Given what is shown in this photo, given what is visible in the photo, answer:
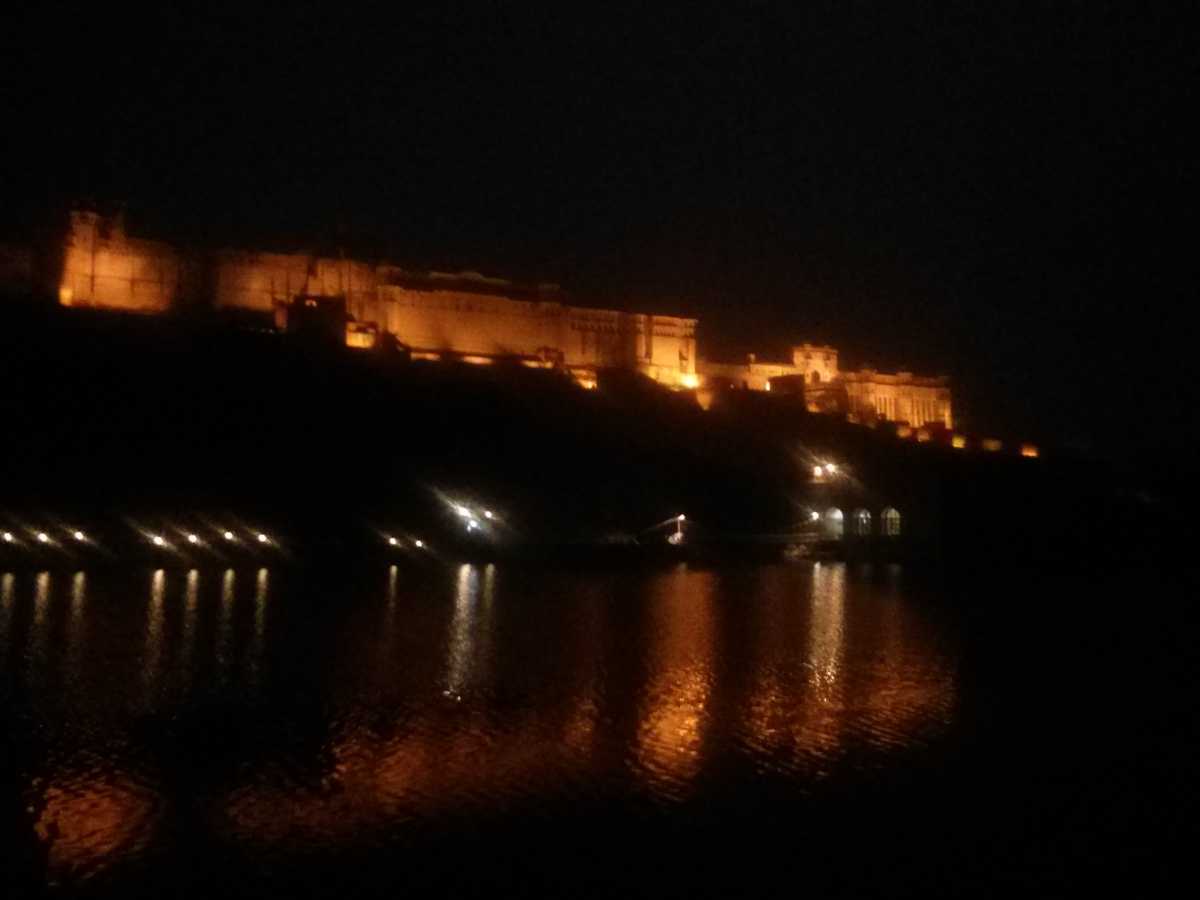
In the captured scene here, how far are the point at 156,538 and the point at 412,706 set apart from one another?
19864mm

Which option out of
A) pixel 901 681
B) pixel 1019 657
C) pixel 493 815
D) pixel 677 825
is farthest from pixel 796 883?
pixel 1019 657

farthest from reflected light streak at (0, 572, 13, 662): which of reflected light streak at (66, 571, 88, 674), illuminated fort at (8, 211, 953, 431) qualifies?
illuminated fort at (8, 211, 953, 431)

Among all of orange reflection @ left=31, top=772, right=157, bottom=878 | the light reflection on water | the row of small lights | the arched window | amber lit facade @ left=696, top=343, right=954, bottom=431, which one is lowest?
orange reflection @ left=31, top=772, right=157, bottom=878

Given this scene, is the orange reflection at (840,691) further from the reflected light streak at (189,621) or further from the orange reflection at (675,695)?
the reflected light streak at (189,621)

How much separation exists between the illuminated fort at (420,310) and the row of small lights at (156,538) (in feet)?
54.3

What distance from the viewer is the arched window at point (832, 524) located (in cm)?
4334

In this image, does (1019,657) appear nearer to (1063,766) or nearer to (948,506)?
(1063,766)

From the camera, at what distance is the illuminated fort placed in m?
46.9

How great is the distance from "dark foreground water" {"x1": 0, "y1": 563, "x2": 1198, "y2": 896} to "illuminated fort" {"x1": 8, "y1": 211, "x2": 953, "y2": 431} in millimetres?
30280

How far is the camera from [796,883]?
7.17 m

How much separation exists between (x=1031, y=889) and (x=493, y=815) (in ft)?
11.7

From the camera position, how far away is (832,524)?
1732 inches

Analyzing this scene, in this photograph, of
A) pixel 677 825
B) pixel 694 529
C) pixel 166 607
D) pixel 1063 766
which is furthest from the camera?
pixel 694 529

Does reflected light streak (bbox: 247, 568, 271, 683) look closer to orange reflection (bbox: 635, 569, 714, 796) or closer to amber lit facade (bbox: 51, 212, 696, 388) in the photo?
orange reflection (bbox: 635, 569, 714, 796)
